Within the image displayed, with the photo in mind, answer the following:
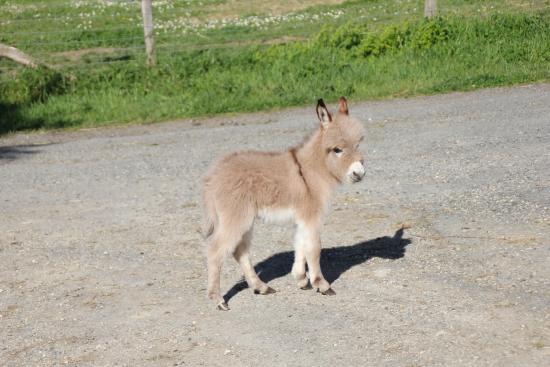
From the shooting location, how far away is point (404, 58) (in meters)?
16.8

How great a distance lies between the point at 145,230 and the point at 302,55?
8824 mm

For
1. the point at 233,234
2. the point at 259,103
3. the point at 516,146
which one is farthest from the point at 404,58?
the point at 233,234

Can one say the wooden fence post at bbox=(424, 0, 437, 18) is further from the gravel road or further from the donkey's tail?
the donkey's tail

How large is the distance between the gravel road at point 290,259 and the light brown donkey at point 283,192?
30 centimetres

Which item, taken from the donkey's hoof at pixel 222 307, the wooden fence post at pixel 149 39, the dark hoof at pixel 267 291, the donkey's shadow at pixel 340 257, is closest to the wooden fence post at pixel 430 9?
the wooden fence post at pixel 149 39

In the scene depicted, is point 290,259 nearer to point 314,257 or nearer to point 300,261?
point 300,261

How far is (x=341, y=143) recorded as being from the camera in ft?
23.0

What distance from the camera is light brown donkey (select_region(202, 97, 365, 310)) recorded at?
6.91 meters

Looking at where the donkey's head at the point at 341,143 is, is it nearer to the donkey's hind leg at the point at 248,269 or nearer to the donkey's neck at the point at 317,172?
the donkey's neck at the point at 317,172

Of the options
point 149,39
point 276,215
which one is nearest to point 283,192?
point 276,215

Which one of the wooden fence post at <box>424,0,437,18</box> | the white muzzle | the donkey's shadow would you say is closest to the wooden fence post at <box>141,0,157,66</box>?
the wooden fence post at <box>424,0,437,18</box>

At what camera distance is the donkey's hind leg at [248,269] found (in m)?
7.21

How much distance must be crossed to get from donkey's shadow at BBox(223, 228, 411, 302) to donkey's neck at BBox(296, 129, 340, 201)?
799 millimetres

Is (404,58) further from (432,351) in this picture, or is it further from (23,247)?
(432,351)
